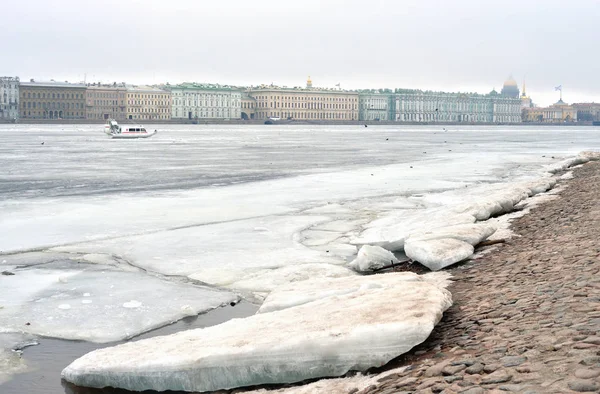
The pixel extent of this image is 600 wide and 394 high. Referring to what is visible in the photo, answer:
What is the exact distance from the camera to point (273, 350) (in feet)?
14.5

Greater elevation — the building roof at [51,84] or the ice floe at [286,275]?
the building roof at [51,84]

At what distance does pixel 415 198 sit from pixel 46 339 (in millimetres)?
9355

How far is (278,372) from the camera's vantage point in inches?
175

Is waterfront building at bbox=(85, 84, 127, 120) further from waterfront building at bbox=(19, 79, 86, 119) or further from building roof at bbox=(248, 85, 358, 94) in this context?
building roof at bbox=(248, 85, 358, 94)

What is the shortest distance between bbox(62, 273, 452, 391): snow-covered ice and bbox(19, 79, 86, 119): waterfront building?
14959 cm

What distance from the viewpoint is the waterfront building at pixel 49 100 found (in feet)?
478

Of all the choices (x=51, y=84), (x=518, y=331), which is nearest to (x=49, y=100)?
(x=51, y=84)

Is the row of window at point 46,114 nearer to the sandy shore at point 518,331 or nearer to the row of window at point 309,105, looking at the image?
the row of window at point 309,105

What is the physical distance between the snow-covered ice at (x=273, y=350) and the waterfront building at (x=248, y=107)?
178536mm

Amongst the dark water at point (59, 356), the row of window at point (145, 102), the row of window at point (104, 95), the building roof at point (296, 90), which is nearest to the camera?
the dark water at point (59, 356)

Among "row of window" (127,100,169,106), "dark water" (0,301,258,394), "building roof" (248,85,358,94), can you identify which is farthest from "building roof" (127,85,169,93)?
"dark water" (0,301,258,394)

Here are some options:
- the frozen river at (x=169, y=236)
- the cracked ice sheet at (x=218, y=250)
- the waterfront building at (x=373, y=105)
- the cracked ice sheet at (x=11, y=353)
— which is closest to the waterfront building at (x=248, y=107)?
the waterfront building at (x=373, y=105)

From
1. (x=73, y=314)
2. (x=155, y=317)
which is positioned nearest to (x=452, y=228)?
(x=155, y=317)

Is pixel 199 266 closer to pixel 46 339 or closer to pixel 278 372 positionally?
pixel 46 339
